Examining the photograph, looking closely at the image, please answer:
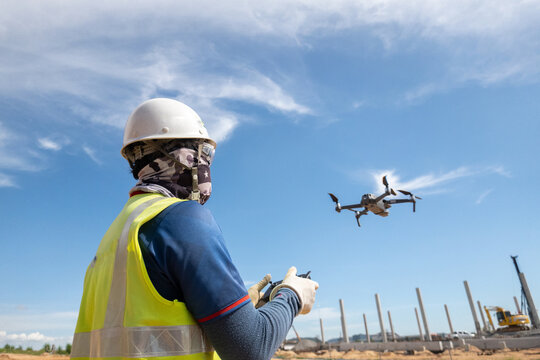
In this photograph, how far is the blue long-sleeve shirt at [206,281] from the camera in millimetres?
1438

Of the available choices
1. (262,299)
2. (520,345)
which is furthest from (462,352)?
(262,299)

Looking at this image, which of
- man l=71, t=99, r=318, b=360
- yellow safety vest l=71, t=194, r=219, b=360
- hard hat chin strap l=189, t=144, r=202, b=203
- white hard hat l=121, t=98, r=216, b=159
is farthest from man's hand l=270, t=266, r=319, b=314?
white hard hat l=121, t=98, r=216, b=159

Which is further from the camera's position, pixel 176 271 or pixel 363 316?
pixel 363 316

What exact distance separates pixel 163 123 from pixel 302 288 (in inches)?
45.7

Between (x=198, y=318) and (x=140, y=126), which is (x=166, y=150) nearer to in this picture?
(x=140, y=126)

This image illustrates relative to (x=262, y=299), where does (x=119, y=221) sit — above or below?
above

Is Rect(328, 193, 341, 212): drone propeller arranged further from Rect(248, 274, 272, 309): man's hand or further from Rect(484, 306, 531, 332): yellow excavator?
Rect(484, 306, 531, 332): yellow excavator

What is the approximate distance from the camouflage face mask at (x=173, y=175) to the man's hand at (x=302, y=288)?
656mm

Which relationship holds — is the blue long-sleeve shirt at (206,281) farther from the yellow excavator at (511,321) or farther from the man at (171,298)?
the yellow excavator at (511,321)

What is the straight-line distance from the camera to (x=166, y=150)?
207 centimetres

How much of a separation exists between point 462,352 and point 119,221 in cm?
2904

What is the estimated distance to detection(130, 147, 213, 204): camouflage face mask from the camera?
1992mm

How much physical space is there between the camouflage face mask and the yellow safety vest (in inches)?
9.9

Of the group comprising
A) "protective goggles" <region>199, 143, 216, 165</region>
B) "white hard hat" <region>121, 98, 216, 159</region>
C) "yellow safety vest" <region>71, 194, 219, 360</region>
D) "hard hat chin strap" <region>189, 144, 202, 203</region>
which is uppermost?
"white hard hat" <region>121, 98, 216, 159</region>
